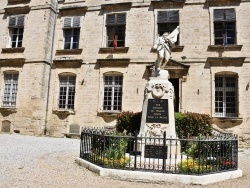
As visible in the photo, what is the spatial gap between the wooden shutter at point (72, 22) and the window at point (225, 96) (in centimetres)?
887

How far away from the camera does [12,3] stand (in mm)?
17609

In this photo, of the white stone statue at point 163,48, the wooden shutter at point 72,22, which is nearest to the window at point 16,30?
the wooden shutter at point 72,22

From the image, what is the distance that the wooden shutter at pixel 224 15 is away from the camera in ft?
46.9

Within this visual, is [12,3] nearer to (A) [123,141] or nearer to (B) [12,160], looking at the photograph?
(B) [12,160]

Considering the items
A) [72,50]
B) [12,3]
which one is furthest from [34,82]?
[12,3]

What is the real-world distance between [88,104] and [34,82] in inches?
142

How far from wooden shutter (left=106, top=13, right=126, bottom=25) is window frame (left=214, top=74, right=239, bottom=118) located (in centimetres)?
627

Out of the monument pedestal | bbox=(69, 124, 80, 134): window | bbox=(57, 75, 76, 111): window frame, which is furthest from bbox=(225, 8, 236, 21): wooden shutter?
bbox=(69, 124, 80, 134): window

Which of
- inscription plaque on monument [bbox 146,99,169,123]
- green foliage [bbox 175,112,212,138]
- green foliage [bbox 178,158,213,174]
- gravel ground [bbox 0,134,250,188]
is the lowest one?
gravel ground [bbox 0,134,250,188]

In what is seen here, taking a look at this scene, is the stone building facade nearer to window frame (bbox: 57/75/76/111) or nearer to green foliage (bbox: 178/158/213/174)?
window frame (bbox: 57/75/76/111)

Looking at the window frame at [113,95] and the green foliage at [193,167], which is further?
the window frame at [113,95]

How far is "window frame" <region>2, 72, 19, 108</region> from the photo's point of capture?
16375 mm

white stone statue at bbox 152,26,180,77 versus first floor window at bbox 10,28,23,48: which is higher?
first floor window at bbox 10,28,23,48

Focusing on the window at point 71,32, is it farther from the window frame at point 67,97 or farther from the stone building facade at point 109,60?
the window frame at point 67,97
